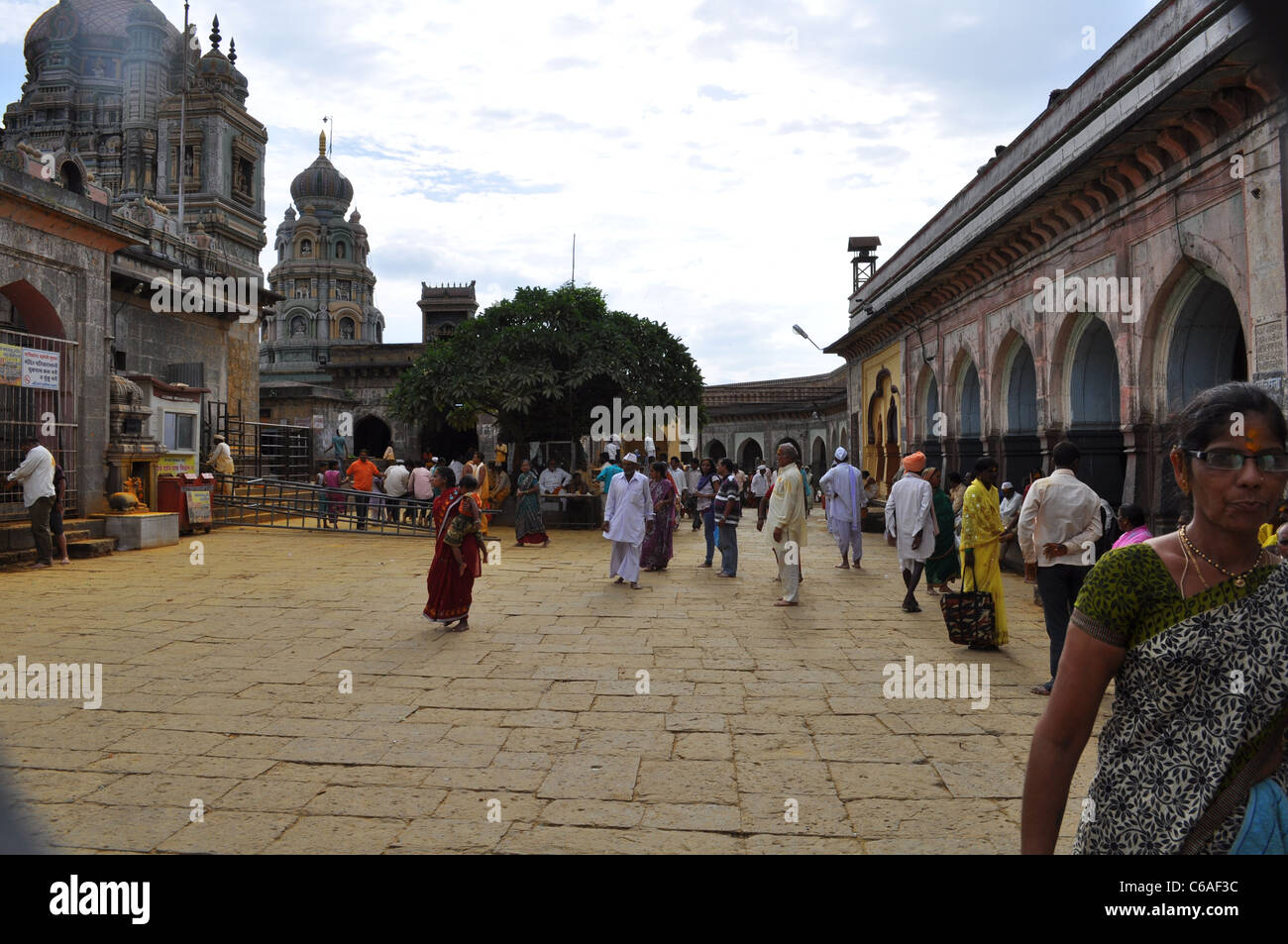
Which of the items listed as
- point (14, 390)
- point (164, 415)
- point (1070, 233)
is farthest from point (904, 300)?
point (14, 390)

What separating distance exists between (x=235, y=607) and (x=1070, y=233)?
1086 centimetres

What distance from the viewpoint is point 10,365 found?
11.3m

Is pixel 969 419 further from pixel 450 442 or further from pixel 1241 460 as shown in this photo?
pixel 450 442

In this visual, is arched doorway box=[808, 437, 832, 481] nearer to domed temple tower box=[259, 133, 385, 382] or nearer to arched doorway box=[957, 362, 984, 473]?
arched doorway box=[957, 362, 984, 473]

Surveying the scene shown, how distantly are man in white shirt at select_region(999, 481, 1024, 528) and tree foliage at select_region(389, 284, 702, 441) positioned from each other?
966cm

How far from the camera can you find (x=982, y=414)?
15.5 meters

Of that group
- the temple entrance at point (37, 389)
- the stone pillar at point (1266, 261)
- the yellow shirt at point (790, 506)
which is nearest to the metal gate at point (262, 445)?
the temple entrance at point (37, 389)

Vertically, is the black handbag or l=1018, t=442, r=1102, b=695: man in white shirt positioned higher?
l=1018, t=442, r=1102, b=695: man in white shirt

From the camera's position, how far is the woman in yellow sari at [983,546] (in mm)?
7078

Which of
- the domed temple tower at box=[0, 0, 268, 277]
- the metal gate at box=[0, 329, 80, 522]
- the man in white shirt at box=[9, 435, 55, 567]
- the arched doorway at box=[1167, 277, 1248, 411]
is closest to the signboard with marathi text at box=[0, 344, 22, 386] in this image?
the metal gate at box=[0, 329, 80, 522]

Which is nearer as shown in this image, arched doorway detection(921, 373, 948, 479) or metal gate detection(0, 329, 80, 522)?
metal gate detection(0, 329, 80, 522)

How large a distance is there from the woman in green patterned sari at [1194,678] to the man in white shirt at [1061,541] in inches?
169

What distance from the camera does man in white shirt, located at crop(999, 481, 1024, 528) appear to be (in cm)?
1124

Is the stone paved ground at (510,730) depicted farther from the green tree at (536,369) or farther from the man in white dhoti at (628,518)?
the green tree at (536,369)
